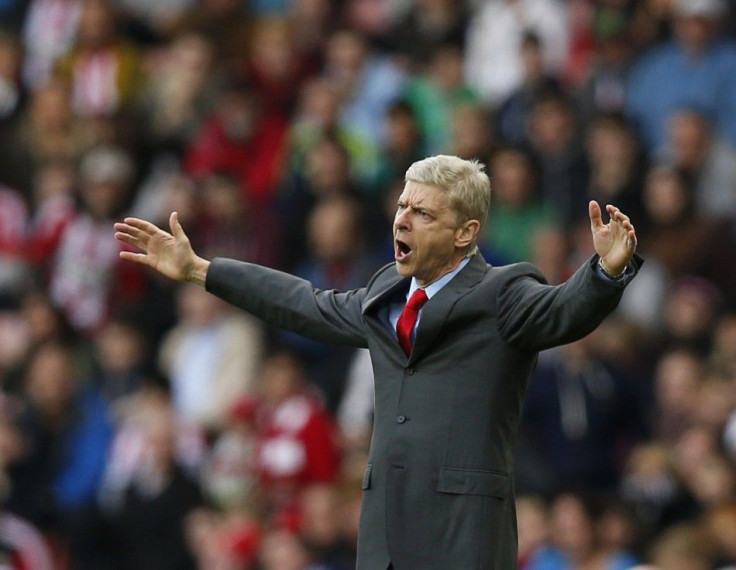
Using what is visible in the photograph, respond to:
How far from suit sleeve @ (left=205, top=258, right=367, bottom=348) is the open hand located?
2.87 feet

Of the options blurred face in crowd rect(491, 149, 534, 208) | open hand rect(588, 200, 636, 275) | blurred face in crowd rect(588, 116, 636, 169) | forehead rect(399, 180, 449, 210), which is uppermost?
blurred face in crowd rect(588, 116, 636, 169)

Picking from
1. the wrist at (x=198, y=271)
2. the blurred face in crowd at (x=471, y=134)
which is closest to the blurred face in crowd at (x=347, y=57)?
the blurred face in crowd at (x=471, y=134)

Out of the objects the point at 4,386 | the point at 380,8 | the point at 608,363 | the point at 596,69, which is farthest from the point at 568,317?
the point at 380,8

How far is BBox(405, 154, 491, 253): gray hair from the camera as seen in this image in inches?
189

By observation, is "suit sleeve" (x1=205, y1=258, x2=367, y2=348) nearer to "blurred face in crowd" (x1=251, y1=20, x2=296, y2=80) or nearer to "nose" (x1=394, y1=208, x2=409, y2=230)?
"nose" (x1=394, y1=208, x2=409, y2=230)

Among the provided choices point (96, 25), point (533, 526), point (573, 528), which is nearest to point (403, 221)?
point (573, 528)

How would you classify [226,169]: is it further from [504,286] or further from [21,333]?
[504,286]

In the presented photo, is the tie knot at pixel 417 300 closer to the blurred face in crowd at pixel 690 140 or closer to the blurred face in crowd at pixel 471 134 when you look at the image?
the blurred face in crowd at pixel 690 140

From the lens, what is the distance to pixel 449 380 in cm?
475

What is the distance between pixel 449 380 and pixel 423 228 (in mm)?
411

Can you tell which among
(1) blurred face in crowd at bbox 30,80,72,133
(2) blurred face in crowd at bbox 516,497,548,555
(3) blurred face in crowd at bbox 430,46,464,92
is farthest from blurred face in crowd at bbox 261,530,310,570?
(1) blurred face in crowd at bbox 30,80,72,133

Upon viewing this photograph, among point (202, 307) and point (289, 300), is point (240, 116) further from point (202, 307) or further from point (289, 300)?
point (289, 300)

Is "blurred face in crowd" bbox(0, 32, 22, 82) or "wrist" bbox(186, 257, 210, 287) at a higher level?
"blurred face in crowd" bbox(0, 32, 22, 82)

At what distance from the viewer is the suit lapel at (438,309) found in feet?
15.6
